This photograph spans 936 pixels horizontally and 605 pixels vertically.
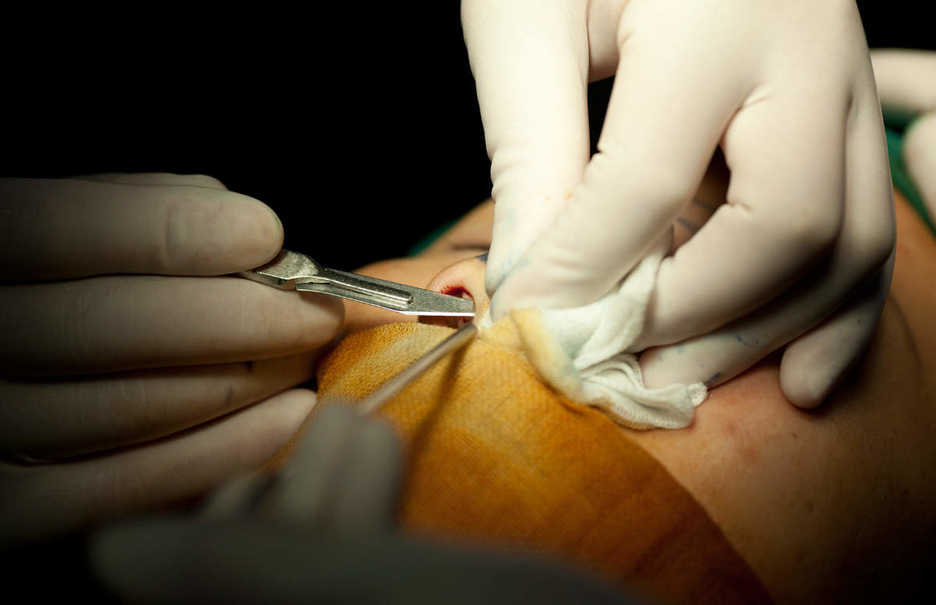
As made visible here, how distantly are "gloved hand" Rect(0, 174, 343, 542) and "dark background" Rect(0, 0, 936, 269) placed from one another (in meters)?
0.38

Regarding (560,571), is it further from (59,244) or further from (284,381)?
(59,244)

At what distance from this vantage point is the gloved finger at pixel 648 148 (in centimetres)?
67

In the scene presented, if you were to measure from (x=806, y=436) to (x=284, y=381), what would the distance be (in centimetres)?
77

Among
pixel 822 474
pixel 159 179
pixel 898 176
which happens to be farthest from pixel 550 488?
pixel 898 176

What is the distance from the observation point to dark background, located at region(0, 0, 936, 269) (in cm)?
113

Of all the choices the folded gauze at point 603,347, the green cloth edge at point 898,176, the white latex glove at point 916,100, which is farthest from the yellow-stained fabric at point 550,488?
A: the white latex glove at point 916,100

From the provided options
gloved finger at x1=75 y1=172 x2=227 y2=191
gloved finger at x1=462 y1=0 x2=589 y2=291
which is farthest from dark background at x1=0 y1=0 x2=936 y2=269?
gloved finger at x1=462 y1=0 x2=589 y2=291

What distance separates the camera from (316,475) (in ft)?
1.48

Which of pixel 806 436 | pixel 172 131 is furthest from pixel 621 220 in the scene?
pixel 172 131

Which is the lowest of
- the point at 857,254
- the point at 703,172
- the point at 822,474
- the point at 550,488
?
the point at 822,474

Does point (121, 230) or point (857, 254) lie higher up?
point (121, 230)

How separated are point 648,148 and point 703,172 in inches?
3.4

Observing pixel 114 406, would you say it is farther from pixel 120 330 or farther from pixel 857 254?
pixel 857 254

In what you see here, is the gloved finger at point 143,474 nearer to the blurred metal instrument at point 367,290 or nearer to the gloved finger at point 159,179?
the blurred metal instrument at point 367,290
